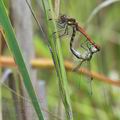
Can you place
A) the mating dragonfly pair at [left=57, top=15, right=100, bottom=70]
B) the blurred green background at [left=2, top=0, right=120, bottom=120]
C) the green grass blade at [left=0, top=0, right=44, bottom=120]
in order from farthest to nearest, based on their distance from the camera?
the blurred green background at [left=2, top=0, right=120, bottom=120] < the mating dragonfly pair at [left=57, top=15, right=100, bottom=70] < the green grass blade at [left=0, top=0, right=44, bottom=120]

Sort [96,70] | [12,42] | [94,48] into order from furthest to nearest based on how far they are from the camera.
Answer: [96,70], [94,48], [12,42]

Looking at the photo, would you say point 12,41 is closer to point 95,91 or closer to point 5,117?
point 5,117

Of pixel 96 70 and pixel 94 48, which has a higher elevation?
pixel 94 48

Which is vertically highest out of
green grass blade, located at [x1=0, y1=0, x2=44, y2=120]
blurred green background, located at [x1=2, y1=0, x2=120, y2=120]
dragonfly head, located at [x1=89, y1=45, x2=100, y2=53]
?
green grass blade, located at [x1=0, y1=0, x2=44, y2=120]

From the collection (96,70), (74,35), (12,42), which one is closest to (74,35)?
(74,35)

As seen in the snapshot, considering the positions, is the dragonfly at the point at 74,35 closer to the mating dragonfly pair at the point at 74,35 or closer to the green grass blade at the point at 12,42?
the mating dragonfly pair at the point at 74,35

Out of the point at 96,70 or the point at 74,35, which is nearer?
the point at 74,35

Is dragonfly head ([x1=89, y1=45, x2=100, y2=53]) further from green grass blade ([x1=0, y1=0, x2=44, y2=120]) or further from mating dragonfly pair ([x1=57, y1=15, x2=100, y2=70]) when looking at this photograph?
green grass blade ([x1=0, y1=0, x2=44, y2=120])

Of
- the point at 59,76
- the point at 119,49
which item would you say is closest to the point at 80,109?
the point at 119,49

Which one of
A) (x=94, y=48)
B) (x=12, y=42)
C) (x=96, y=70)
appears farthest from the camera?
(x=96, y=70)

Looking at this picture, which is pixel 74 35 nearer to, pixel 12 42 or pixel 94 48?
pixel 94 48

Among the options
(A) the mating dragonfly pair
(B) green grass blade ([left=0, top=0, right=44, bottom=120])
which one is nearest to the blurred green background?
(A) the mating dragonfly pair
